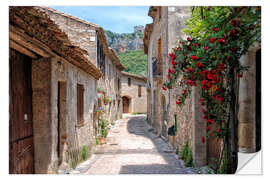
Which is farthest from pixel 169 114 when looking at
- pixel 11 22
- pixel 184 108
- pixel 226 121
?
pixel 11 22

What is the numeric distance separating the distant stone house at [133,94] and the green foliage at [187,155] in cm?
1790

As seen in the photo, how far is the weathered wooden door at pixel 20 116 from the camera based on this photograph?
2.79m

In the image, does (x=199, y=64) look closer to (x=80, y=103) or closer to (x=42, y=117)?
(x=42, y=117)

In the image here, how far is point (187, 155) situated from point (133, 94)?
18.6 m

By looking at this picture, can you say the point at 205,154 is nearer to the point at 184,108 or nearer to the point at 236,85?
the point at 184,108

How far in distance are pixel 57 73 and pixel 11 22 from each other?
1.39 metres

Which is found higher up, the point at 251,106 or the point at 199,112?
the point at 251,106

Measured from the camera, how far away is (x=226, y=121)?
132 inches

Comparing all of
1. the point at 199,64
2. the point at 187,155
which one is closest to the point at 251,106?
the point at 199,64

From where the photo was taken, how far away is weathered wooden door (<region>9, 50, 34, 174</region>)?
279 centimetres

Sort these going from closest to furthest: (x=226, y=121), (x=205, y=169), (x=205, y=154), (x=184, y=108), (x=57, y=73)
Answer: (x=226, y=121) < (x=57, y=73) < (x=205, y=169) < (x=205, y=154) < (x=184, y=108)

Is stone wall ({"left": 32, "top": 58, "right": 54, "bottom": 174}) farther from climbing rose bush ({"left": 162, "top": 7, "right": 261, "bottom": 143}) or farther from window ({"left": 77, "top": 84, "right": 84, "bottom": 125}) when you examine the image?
window ({"left": 77, "top": 84, "right": 84, "bottom": 125})

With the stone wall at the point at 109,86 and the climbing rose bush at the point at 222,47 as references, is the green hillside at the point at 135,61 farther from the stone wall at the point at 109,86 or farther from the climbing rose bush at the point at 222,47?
the climbing rose bush at the point at 222,47

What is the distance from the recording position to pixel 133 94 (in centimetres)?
2362
